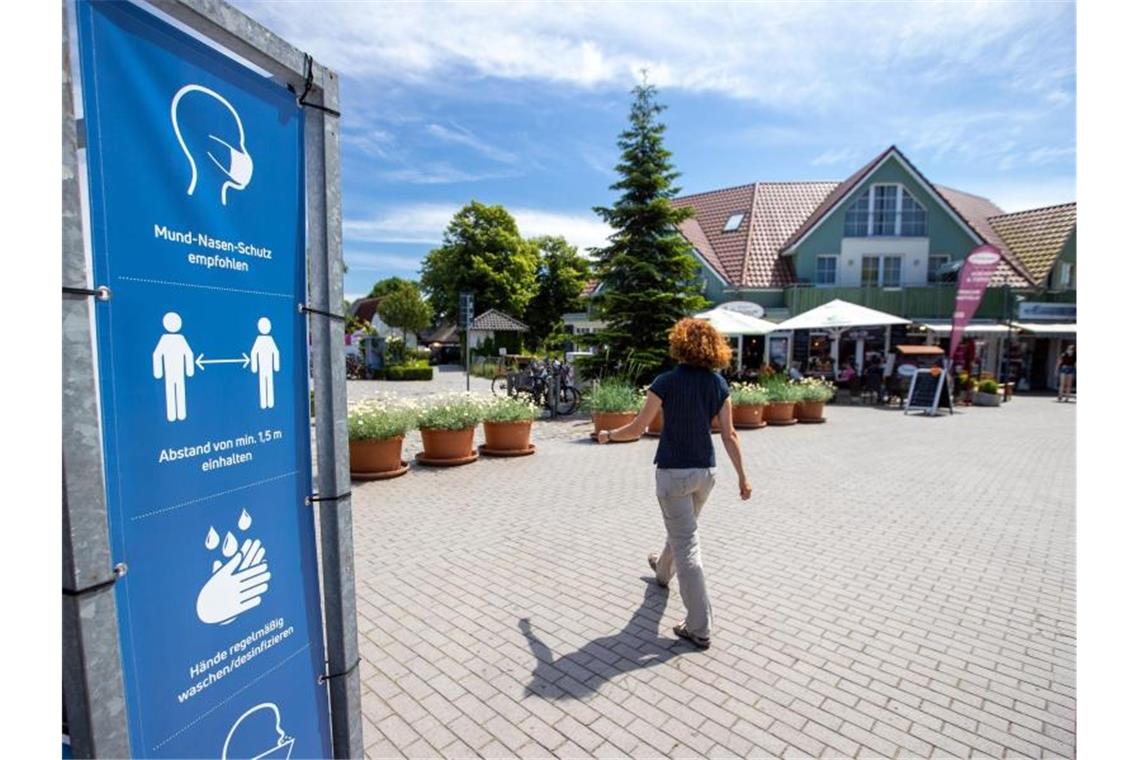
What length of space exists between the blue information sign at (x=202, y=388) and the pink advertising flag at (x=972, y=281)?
62.9ft

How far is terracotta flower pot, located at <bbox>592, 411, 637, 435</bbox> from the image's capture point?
10.3 m

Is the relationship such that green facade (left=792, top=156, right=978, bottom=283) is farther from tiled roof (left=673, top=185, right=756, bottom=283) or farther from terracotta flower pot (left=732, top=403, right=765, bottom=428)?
terracotta flower pot (left=732, top=403, right=765, bottom=428)

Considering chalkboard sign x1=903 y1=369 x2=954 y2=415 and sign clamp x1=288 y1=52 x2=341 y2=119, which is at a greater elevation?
sign clamp x1=288 y1=52 x2=341 y2=119

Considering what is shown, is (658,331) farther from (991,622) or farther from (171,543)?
(171,543)

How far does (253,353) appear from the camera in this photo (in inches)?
71.1

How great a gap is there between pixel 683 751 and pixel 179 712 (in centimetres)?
210

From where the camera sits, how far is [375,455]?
7.61 meters

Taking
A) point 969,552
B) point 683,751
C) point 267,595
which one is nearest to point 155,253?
point 267,595


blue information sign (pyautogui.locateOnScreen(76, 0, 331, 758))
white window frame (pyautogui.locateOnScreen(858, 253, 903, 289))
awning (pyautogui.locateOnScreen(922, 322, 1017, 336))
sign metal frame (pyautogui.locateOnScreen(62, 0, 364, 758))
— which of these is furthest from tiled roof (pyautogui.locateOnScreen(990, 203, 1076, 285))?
blue information sign (pyautogui.locateOnScreen(76, 0, 331, 758))

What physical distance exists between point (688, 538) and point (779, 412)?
33.2ft

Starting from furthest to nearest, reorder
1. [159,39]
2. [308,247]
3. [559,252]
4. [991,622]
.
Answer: [559,252], [991,622], [308,247], [159,39]

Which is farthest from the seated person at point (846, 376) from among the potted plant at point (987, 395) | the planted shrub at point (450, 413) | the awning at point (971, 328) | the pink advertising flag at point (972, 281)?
the planted shrub at point (450, 413)

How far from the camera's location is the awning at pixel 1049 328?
24.2m

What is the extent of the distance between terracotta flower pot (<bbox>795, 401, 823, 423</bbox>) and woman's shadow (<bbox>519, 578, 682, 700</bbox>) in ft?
34.9
